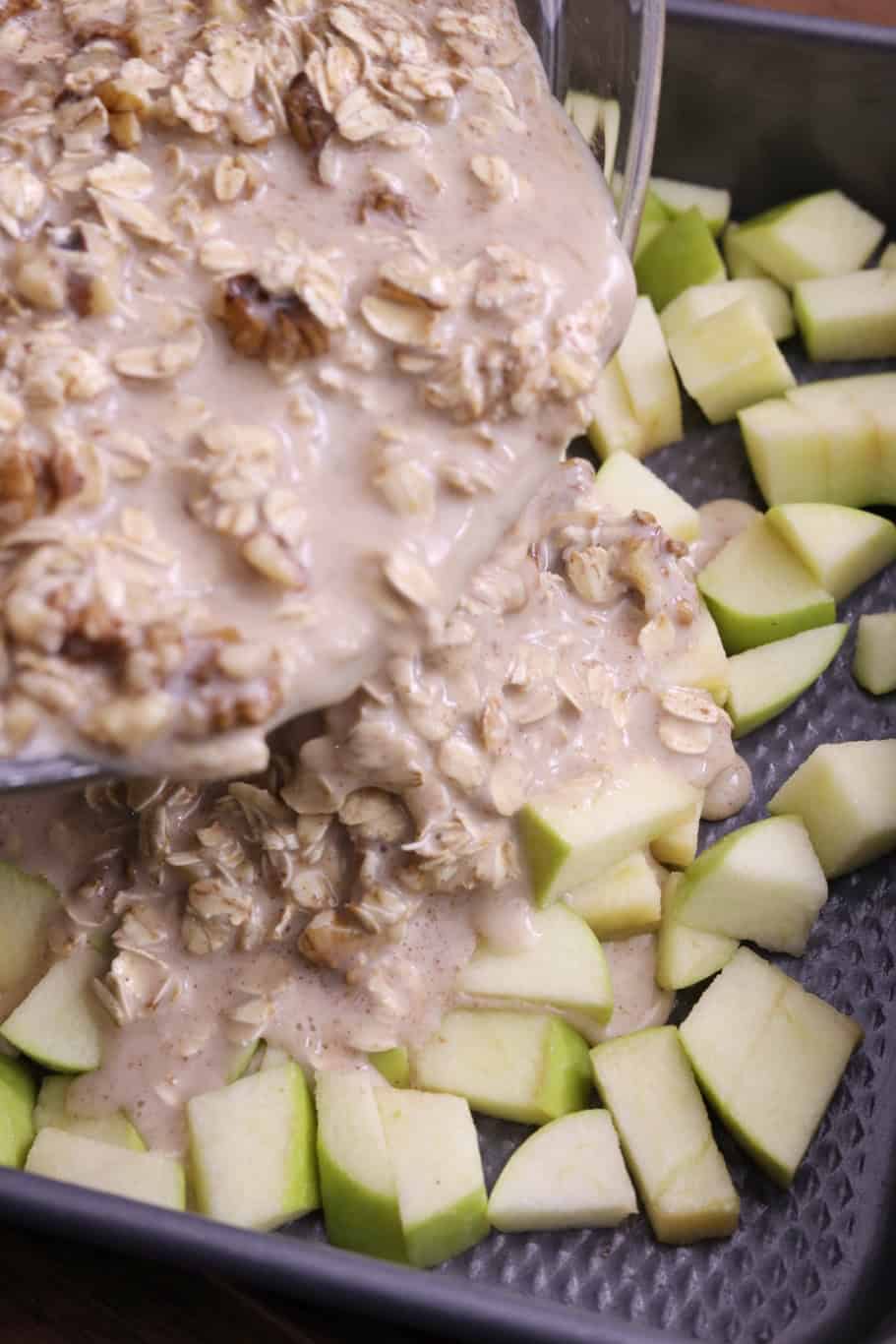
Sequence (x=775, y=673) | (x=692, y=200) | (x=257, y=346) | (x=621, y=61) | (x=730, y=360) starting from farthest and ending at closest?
(x=692, y=200) < (x=730, y=360) < (x=775, y=673) < (x=621, y=61) < (x=257, y=346)

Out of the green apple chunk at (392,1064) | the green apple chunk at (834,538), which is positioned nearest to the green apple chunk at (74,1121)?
the green apple chunk at (392,1064)

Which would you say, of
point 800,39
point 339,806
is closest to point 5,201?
point 339,806

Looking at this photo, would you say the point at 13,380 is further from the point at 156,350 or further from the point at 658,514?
the point at 658,514

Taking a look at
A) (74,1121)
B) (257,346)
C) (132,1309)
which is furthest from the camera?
(74,1121)

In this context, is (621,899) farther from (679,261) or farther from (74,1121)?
(679,261)

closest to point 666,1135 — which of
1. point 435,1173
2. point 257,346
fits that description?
point 435,1173

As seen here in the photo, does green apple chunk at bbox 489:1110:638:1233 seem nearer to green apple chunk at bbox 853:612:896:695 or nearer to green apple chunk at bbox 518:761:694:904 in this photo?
green apple chunk at bbox 518:761:694:904

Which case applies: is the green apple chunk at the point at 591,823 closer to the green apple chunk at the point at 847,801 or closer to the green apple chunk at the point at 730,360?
the green apple chunk at the point at 847,801
